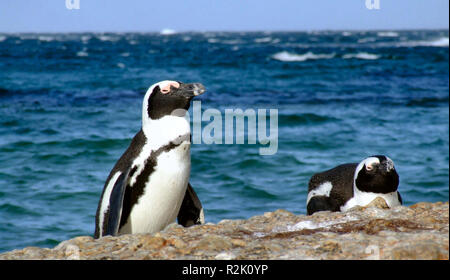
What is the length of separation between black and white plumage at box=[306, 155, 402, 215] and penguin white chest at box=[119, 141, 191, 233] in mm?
879

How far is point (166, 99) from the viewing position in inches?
152

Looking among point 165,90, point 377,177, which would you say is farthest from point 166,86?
point 377,177

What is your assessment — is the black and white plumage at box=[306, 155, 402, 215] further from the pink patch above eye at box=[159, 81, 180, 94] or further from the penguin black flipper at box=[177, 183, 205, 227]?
the pink patch above eye at box=[159, 81, 180, 94]

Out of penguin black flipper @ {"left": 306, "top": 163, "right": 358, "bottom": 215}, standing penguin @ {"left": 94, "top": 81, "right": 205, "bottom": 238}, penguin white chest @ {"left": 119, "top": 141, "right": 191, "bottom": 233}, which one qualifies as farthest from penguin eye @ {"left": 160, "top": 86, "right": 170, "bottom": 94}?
penguin black flipper @ {"left": 306, "top": 163, "right": 358, "bottom": 215}

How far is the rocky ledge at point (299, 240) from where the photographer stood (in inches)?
96.6

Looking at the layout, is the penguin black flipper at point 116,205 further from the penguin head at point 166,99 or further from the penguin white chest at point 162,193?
the penguin head at point 166,99

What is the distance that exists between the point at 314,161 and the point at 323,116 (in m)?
3.45

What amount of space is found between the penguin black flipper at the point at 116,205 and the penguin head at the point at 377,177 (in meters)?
1.35

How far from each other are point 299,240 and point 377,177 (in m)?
1.39

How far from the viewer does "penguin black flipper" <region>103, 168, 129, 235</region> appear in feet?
11.6

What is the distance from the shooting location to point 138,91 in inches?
609

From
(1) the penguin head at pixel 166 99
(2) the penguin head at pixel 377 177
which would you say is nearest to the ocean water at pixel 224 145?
(1) the penguin head at pixel 166 99

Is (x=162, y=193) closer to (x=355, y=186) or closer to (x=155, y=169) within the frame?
(x=155, y=169)
